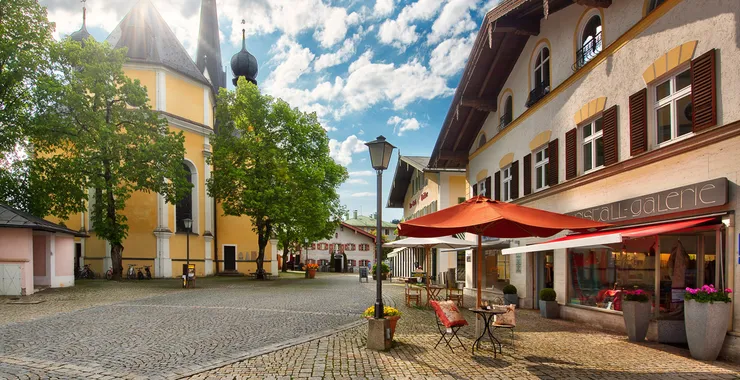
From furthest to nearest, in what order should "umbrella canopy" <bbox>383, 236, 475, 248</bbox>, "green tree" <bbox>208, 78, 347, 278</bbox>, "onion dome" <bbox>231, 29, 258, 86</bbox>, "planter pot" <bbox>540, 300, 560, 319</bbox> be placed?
"onion dome" <bbox>231, 29, 258, 86</bbox> → "green tree" <bbox>208, 78, 347, 278</bbox> → "umbrella canopy" <bbox>383, 236, 475, 248</bbox> → "planter pot" <bbox>540, 300, 560, 319</bbox>

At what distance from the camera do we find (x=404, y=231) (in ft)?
27.2

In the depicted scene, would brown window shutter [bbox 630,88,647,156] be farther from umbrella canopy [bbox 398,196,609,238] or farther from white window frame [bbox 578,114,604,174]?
umbrella canopy [bbox 398,196,609,238]

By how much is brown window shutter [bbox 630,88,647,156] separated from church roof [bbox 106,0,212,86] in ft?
95.1

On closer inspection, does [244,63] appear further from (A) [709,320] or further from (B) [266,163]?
(A) [709,320]

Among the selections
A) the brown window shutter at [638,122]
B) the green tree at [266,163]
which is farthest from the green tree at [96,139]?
the brown window shutter at [638,122]

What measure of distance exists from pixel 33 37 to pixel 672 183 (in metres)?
24.5

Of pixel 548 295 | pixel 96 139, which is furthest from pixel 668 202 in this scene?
pixel 96 139

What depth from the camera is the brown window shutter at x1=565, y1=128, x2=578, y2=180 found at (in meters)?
11.8

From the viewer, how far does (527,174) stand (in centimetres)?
1483

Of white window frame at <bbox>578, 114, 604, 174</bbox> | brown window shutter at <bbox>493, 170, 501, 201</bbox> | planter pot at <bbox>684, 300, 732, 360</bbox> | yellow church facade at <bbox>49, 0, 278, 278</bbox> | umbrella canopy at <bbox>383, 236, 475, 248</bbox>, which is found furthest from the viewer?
yellow church facade at <bbox>49, 0, 278, 278</bbox>

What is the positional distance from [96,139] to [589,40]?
69.1 ft

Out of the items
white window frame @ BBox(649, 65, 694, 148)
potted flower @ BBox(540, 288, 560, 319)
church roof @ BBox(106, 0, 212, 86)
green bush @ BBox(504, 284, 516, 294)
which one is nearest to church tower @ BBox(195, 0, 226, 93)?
church roof @ BBox(106, 0, 212, 86)

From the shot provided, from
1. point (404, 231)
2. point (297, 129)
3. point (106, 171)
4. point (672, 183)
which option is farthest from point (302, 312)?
point (297, 129)

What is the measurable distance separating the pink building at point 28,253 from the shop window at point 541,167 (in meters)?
17.6
